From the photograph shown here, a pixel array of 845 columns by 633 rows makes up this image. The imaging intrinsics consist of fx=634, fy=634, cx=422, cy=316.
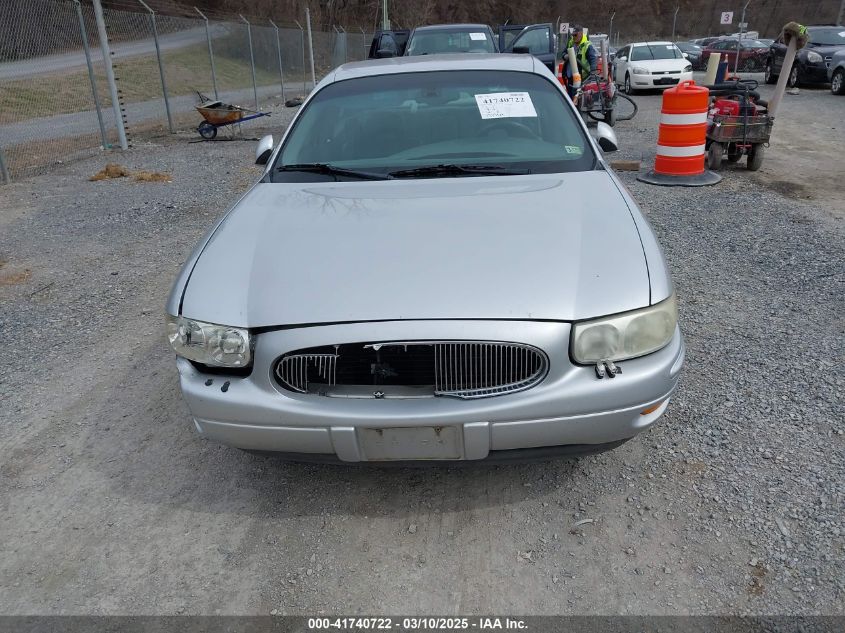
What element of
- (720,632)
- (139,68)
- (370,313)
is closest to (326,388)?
(370,313)

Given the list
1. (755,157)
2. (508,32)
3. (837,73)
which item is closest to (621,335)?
(755,157)

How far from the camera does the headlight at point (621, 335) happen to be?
7.34ft

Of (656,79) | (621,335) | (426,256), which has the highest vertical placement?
(426,256)

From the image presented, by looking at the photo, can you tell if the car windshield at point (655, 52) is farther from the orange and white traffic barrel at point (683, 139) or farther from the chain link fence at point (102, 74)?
the orange and white traffic barrel at point (683, 139)

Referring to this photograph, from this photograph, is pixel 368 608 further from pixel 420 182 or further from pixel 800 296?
pixel 800 296

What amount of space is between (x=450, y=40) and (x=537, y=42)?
3164 millimetres

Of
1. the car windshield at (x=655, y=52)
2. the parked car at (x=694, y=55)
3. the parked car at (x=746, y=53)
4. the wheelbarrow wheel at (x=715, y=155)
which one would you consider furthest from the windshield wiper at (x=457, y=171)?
the parked car at (x=694, y=55)

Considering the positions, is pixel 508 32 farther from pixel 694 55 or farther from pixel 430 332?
pixel 430 332

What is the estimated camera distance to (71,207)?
303 inches

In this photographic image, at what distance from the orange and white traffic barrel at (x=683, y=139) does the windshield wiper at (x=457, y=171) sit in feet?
17.3

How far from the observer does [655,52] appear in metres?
19.9

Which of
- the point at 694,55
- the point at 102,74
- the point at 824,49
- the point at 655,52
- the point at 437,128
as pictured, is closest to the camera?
the point at 437,128

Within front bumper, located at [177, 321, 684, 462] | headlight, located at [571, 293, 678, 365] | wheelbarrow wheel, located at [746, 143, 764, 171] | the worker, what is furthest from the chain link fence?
wheelbarrow wheel, located at [746, 143, 764, 171]

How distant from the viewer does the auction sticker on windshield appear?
11.8 ft
